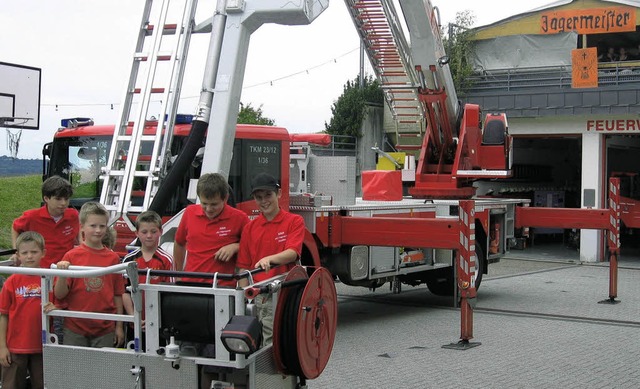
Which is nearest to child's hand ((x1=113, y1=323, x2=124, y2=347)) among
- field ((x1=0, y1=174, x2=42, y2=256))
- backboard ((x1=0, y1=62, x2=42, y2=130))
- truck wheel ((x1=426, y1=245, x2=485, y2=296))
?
backboard ((x1=0, y1=62, x2=42, y2=130))

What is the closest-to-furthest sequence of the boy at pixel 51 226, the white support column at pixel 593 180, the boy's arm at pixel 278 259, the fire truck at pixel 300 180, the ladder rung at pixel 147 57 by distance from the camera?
the fire truck at pixel 300 180, the boy's arm at pixel 278 259, the boy at pixel 51 226, the ladder rung at pixel 147 57, the white support column at pixel 593 180

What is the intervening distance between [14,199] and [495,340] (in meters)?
15.7

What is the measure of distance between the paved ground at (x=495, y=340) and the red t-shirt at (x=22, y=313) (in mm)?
3341

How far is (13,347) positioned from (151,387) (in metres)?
1.19

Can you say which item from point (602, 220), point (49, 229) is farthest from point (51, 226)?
point (602, 220)

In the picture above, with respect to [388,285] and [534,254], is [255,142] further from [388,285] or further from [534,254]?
[534,254]

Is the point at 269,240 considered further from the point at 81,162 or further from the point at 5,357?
the point at 81,162

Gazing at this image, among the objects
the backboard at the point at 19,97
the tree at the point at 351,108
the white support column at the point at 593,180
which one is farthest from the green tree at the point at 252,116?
the backboard at the point at 19,97

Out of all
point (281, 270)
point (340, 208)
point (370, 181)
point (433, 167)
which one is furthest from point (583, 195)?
point (281, 270)

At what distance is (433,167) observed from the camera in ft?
54.4

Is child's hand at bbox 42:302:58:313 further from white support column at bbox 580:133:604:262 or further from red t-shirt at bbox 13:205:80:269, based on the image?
white support column at bbox 580:133:604:262

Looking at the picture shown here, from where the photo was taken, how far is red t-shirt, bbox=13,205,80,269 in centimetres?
717

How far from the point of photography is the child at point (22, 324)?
5.71 metres

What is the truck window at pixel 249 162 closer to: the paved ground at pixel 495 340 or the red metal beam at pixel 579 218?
the paved ground at pixel 495 340
